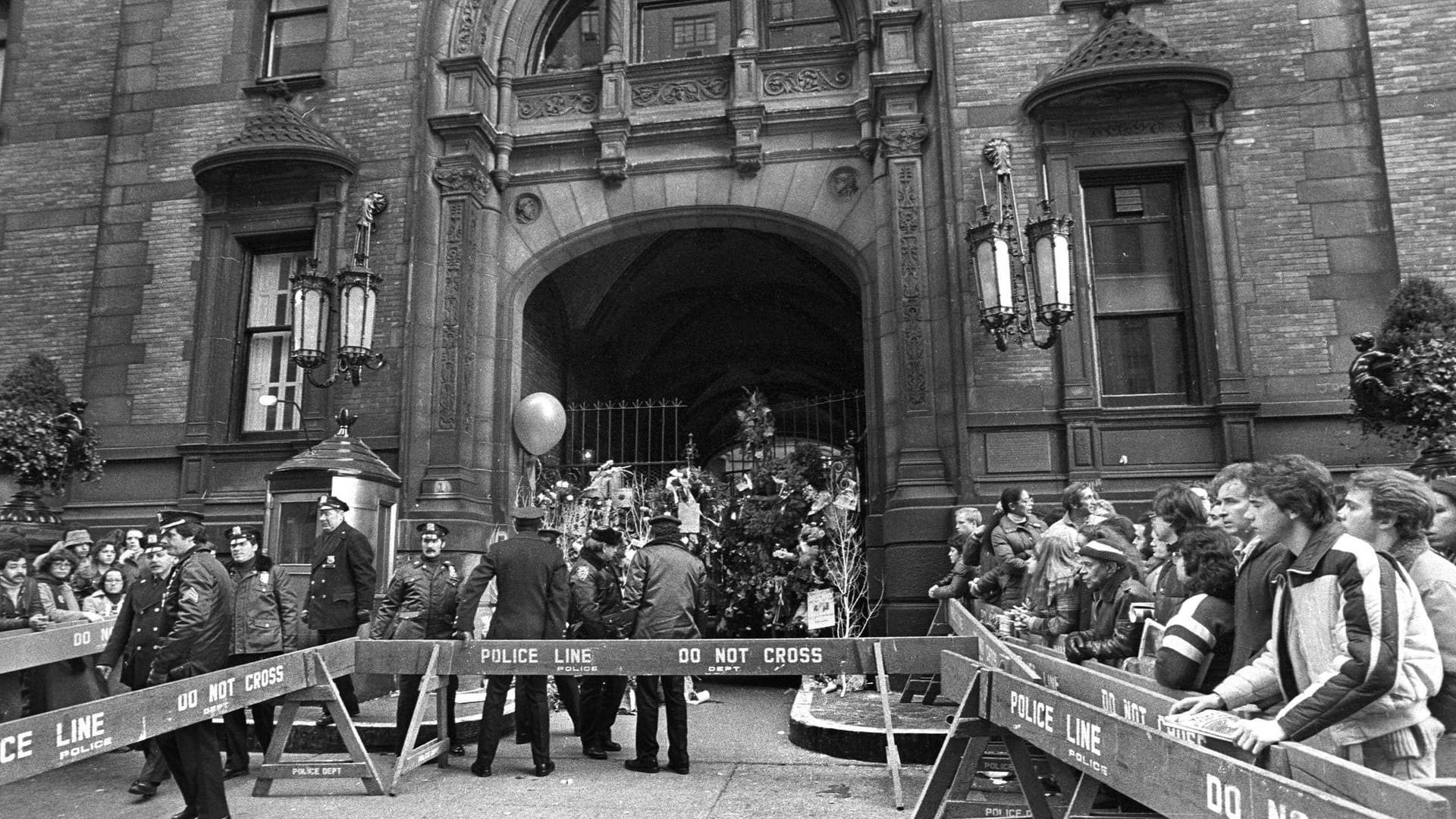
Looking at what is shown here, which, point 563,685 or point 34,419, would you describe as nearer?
point 563,685

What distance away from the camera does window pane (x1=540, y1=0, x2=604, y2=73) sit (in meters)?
14.1

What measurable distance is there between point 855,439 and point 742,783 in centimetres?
610

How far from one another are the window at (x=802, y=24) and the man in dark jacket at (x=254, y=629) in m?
9.39

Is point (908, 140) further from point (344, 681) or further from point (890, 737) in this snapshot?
point (344, 681)

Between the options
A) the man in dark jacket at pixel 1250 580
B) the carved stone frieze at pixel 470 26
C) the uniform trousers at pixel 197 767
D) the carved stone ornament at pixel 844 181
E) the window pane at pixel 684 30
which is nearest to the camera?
the man in dark jacket at pixel 1250 580

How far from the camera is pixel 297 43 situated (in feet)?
46.1

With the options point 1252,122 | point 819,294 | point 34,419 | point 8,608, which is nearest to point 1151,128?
point 1252,122

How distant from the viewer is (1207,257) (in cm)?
1111

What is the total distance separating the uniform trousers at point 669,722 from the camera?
745 cm

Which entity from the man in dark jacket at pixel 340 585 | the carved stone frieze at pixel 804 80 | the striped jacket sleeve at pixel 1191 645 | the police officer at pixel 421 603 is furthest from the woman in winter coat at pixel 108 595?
the striped jacket sleeve at pixel 1191 645

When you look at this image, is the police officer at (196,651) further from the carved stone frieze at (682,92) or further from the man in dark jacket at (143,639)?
the carved stone frieze at (682,92)

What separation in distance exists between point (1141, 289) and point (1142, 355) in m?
0.77

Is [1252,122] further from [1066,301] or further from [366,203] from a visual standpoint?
[366,203]

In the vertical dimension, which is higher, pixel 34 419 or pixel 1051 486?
pixel 34 419
